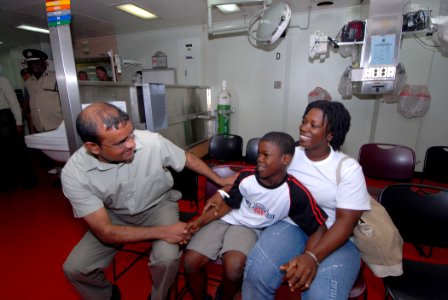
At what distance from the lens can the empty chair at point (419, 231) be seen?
1.04 metres

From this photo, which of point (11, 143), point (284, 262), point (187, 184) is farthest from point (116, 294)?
point (11, 143)

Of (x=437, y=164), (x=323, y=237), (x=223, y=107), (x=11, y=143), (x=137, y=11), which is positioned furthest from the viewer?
(x=223, y=107)

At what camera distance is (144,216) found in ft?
4.74

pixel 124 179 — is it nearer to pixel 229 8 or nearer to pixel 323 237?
Result: pixel 323 237

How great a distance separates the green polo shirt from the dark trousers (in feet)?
8.87

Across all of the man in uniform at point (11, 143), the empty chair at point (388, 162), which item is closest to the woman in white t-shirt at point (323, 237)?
the empty chair at point (388, 162)

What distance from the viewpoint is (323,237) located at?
1.06 metres

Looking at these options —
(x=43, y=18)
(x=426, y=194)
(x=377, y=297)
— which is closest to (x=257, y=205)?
(x=426, y=194)

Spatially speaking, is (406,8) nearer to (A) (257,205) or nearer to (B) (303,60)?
(B) (303,60)

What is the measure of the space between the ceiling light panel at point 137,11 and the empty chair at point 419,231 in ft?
13.5

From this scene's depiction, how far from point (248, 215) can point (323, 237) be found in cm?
38

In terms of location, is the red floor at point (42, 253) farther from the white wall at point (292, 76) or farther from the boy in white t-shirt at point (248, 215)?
the white wall at point (292, 76)

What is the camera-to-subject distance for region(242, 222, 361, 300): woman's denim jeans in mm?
951

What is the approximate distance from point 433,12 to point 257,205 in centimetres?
396
